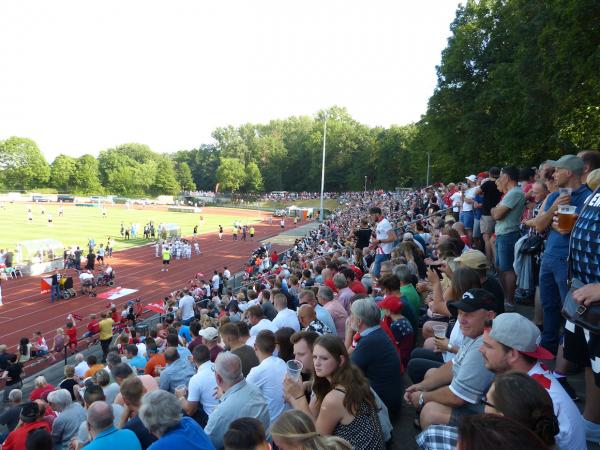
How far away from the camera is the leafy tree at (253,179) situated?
332 ft

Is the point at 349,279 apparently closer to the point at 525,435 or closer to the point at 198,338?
the point at 198,338

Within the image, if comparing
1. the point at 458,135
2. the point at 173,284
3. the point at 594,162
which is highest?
the point at 458,135

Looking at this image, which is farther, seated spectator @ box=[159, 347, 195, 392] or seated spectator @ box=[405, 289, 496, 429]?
seated spectator @ box=[159, 347, 195, 392]

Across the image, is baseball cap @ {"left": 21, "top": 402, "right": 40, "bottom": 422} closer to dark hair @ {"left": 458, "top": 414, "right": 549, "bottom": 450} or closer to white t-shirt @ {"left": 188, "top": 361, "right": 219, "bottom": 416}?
white t-shirt @ {"left": 188, "top": 361, "right": 219, "bottom": 416}

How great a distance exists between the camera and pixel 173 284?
2945 cm

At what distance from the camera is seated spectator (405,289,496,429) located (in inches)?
136

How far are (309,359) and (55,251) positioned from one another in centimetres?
3318

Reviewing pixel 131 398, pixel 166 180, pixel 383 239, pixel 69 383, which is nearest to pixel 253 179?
pixel 166 180

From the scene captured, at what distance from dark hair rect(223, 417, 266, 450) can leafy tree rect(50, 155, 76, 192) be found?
392ft

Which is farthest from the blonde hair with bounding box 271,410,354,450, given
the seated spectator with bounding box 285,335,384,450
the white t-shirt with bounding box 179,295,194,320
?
the white t-shirt with bounding box 179,295,194,320

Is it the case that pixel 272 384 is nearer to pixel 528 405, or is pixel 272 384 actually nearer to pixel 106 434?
pixel 106 434

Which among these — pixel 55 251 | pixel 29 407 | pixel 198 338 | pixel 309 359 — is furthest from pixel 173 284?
pixel 309 359

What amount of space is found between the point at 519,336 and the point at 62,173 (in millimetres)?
121082

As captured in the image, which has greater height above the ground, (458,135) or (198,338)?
(458,135)
